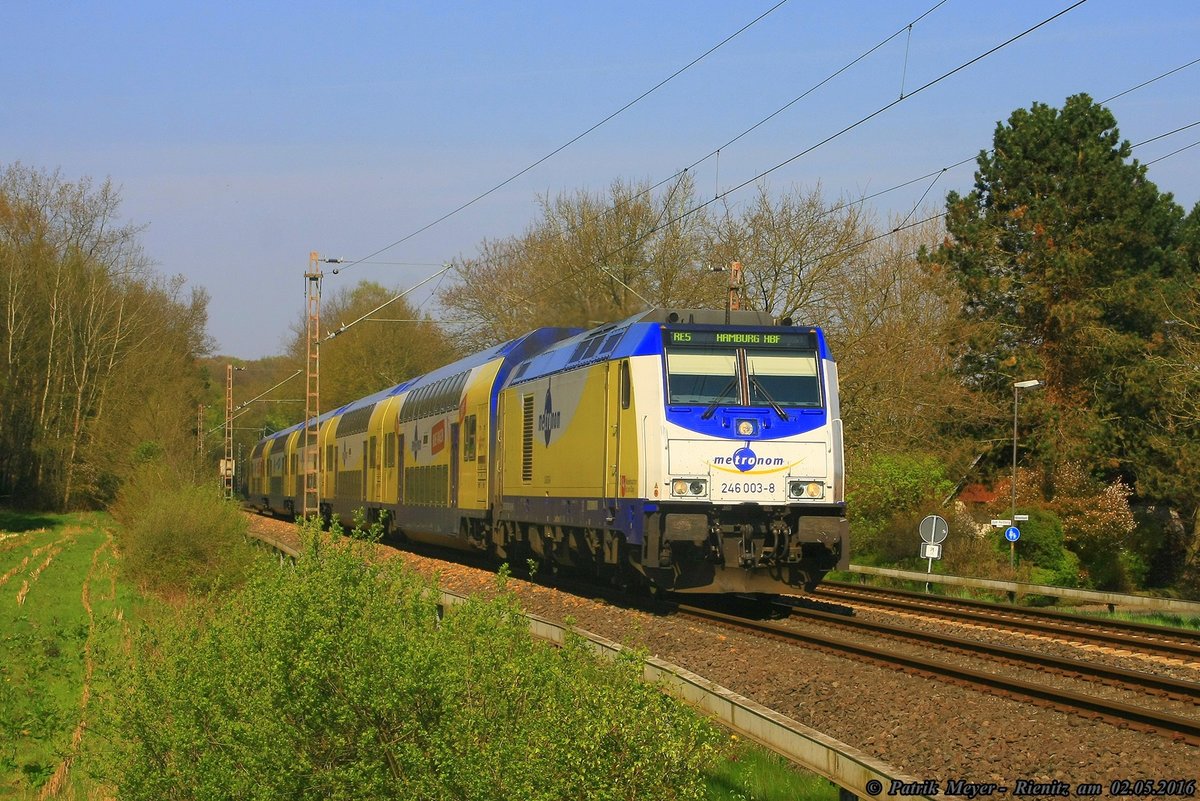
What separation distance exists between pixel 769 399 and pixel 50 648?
12.0 meters

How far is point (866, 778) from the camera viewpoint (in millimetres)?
6457

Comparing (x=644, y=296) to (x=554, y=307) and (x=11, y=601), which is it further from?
(x=11, y=601)

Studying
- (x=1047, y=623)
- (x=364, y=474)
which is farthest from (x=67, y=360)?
(x=1047, y=623)

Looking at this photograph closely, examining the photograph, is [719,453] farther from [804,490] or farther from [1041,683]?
[1041,683]

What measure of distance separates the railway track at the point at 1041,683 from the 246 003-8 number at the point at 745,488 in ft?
5.03

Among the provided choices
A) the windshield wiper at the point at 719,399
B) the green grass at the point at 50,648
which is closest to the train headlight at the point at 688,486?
the windshield wiper at the point at 719,399

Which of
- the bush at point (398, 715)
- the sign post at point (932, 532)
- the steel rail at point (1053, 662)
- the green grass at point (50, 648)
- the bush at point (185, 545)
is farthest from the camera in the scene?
the bush at point (185, 545)

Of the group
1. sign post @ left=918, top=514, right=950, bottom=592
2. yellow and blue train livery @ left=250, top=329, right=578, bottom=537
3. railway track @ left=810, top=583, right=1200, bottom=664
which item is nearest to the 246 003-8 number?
railway track @ left=810, top=583, right=1200, bottom=664

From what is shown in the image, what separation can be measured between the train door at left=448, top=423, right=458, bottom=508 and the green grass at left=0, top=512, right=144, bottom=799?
6149 mm

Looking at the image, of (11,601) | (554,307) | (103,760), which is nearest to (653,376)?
(103,760)

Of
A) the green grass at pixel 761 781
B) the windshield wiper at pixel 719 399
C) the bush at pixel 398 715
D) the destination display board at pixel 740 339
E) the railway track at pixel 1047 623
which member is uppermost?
the destination display board at pixel 740 339

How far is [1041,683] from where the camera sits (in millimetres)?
11047

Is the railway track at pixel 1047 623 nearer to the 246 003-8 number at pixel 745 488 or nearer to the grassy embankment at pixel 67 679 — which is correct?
the 246 003-8 number at pixel 745 488

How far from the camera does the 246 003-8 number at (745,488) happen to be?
14.6m
